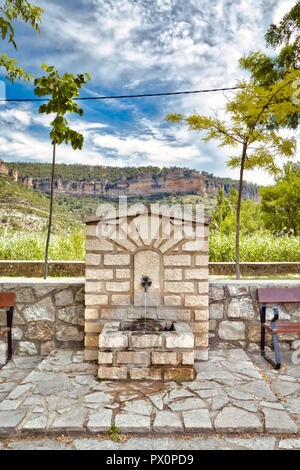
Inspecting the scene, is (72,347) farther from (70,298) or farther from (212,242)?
(212,242)

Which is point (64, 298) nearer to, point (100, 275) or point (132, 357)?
point (100, 275)

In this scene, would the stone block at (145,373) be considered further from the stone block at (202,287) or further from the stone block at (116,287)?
the stone block at (202,287)

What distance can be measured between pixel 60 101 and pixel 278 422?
206 inches

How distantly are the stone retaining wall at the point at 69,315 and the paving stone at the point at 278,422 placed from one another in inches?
53.5

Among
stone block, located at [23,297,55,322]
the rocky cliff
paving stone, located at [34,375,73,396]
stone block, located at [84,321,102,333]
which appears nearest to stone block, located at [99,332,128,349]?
paving stone, located at [34,375,73,396]

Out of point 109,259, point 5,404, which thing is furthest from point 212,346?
point 5,404

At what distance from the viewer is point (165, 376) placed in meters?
2.93

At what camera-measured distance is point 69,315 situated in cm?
379

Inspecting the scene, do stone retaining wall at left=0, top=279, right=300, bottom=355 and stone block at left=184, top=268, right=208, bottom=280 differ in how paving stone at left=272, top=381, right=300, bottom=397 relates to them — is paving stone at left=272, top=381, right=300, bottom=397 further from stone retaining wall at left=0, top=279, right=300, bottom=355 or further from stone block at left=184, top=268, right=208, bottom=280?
stone block at left=184, top=268, right=208, bottom=280

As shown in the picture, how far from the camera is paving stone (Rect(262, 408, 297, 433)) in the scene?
2.26 metres

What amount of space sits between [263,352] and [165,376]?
1.42 metres

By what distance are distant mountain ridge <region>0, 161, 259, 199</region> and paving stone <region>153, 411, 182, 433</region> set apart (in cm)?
1421

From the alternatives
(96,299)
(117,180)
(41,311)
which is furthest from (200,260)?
(117,180)
